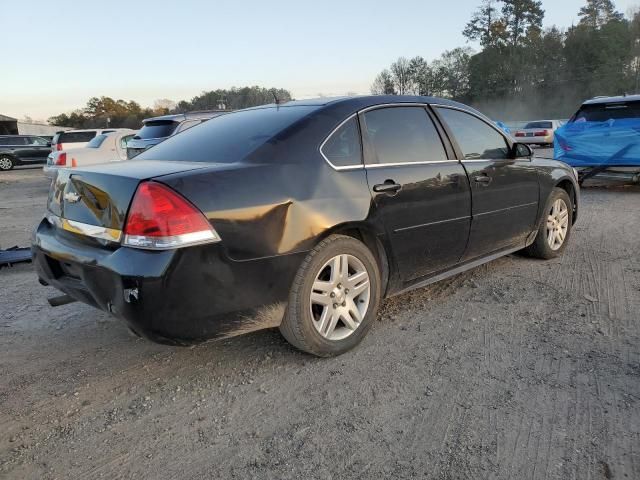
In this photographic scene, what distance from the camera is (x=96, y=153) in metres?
12.0

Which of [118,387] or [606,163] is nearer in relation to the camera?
[118,387]

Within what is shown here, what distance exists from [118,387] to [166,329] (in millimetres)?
619

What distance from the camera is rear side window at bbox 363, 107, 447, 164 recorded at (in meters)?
3.34

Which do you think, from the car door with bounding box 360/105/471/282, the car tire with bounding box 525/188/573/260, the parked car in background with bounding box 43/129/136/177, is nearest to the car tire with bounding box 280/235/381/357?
the car door with bounding box 360/105/471/282

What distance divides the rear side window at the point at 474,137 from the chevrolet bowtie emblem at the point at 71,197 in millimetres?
2595

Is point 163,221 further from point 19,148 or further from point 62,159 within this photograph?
point 19,148

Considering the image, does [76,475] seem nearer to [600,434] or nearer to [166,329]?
[166,329]

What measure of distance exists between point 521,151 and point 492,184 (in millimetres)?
681

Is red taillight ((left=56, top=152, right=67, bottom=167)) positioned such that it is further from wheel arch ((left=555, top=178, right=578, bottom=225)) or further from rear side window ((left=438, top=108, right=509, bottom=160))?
wheel arch ((left=555, top=178, right=578, bottom=225))

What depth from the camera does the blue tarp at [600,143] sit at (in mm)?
8695

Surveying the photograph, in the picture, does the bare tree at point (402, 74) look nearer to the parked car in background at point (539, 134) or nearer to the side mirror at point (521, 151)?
the parked car in background at point (539, 134)

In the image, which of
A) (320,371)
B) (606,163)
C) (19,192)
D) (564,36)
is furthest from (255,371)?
(564,36)

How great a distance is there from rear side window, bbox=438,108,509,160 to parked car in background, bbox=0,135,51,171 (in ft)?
83.0

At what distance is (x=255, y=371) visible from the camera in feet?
9.68
